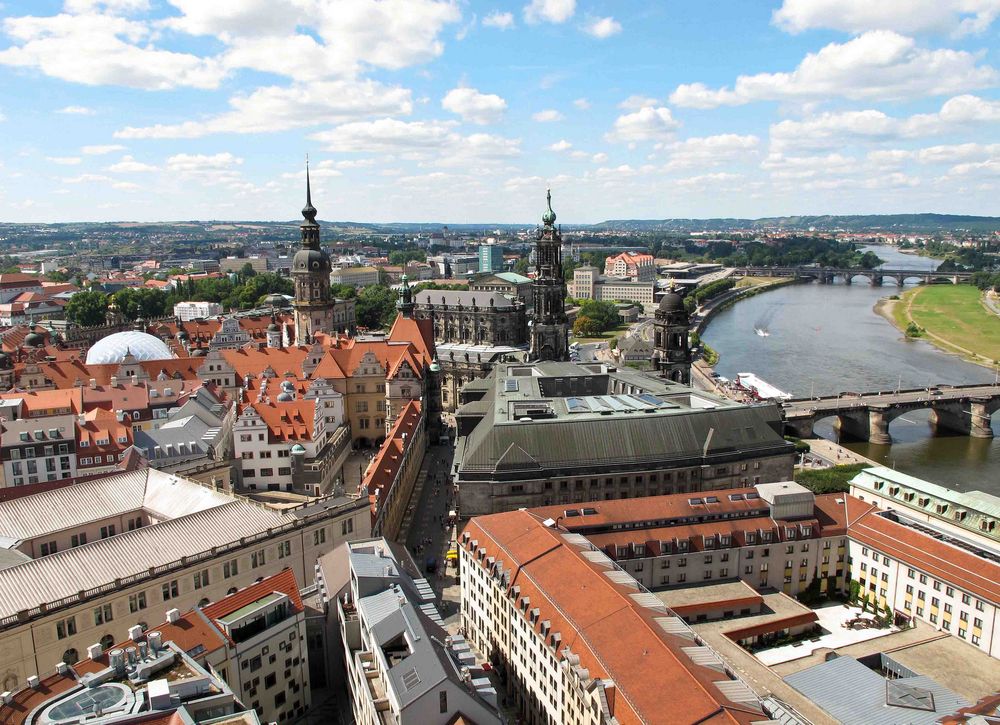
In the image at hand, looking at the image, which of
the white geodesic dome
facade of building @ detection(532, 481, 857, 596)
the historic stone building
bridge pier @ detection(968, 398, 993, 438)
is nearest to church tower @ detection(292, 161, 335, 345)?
the historic stone building

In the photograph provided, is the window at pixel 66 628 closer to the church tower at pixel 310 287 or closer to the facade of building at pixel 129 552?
the facade of building at pixel 129 552

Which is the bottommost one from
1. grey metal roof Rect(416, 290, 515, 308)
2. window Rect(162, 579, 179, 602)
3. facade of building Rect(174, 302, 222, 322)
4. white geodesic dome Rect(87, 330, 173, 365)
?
window Rect(162, 579, 179, 602)

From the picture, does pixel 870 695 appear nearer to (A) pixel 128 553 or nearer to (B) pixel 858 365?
(A) pixel 128 553

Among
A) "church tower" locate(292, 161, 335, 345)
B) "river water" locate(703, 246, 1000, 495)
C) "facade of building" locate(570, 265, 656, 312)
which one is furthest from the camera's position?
"facade of building" locate(570, 265, 656, 312)

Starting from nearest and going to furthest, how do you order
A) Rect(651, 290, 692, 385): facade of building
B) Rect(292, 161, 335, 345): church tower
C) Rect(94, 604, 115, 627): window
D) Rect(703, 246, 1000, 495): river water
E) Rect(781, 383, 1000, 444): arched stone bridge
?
1. Rect(94, 604, 115, 627): window
2. Rect(651, 290, 692, 385): facade of building
3. Rect(703, 246, 1000, 495): river water
4. Rect(781, 383, 1000, 444): arched stone bridge
5. Rect(292, 161, 335, 345): church tower

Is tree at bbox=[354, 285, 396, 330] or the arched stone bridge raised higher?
tree at bbox=[354, 285, 396, 330]

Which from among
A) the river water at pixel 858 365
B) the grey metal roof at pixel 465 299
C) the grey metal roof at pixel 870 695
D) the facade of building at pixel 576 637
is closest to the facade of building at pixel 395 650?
the facade of building at pixel 576 637

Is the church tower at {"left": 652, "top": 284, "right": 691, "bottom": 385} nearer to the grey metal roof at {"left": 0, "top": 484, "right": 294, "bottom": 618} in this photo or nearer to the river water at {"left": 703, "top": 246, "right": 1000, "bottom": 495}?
the river water at {"left": 703, "top": 246, "right": 1000, "bottom": 495}
